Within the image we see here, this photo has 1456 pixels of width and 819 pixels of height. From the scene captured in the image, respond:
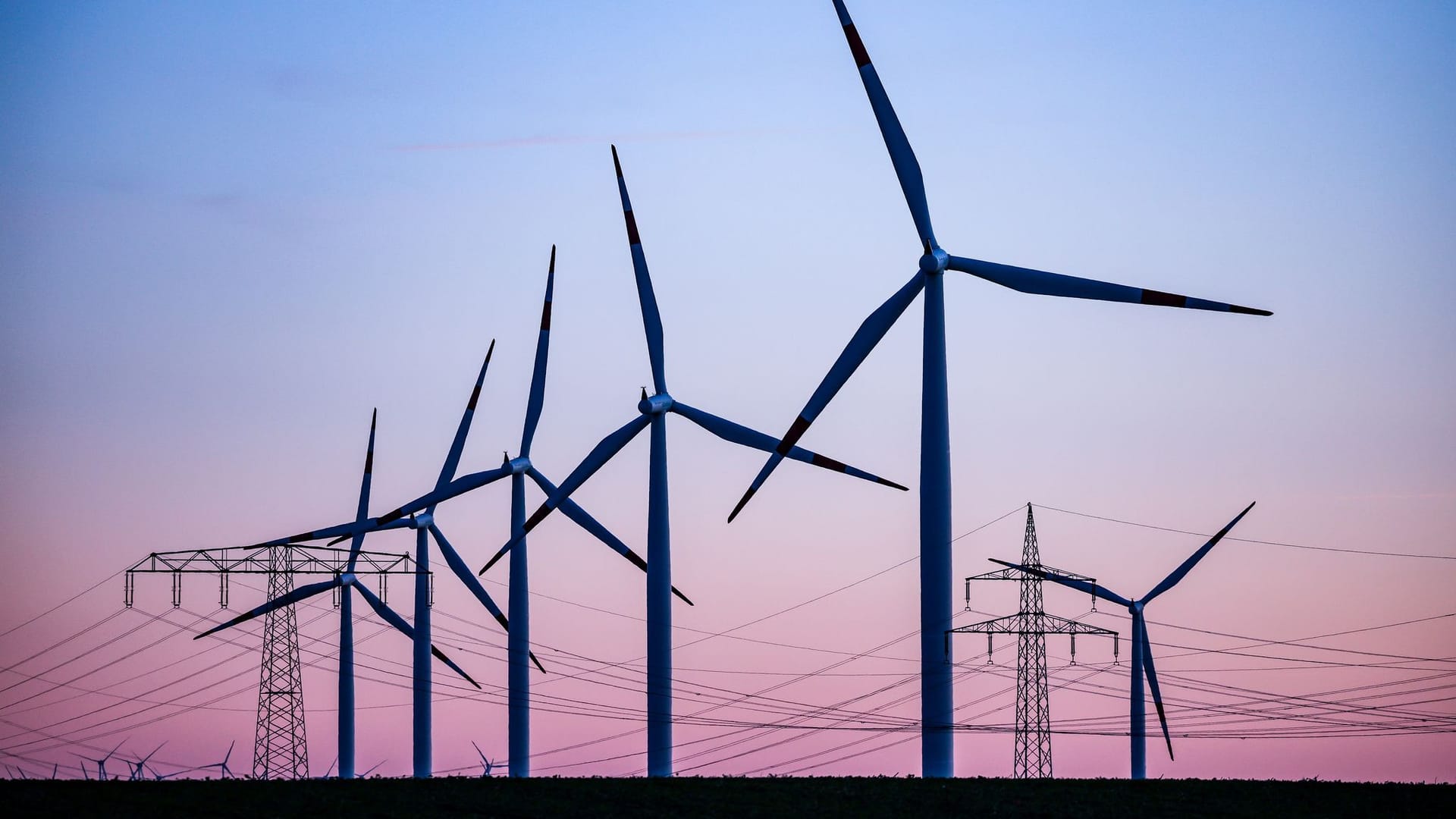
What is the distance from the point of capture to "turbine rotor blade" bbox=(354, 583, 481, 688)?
128m

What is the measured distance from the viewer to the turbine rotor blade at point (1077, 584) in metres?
105

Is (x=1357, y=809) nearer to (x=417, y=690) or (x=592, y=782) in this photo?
(x=592, y=782)

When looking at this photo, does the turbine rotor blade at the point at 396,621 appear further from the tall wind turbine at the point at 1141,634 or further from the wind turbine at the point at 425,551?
the tall wind turbine at the point at 1141,634

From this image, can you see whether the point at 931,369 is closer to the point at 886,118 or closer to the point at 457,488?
the point at 886,118

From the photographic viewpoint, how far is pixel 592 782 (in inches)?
3002

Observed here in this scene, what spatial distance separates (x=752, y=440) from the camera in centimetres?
9769

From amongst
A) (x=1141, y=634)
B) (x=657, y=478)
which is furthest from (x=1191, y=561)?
(x=657, y=478)

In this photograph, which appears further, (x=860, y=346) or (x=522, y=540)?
(x=522, y=540)

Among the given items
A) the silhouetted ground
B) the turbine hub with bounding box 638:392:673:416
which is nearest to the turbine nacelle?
the turbine hub with bounding box 638:392:673:416

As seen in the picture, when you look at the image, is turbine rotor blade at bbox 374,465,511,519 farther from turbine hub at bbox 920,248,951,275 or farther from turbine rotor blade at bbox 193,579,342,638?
turbine hub at bbox 920,248,951,275

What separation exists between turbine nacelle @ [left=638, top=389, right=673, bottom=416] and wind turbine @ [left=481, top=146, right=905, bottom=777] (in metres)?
0.04

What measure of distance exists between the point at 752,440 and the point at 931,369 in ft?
70.7

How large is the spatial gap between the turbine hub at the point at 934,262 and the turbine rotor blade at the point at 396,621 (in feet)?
187

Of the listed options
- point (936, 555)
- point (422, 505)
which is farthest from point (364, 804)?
point (422, 505)
